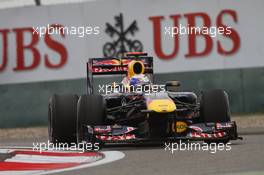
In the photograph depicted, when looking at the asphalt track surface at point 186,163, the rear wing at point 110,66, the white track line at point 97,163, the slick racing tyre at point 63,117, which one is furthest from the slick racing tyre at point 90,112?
the rear wing at point 110,66

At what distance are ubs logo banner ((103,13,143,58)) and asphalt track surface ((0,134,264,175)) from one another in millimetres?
11572

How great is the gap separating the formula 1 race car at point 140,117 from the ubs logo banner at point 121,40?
9.21 metres

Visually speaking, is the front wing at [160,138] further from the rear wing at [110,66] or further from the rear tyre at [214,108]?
the rear wing at [110,66]

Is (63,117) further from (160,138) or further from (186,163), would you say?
(186,163)

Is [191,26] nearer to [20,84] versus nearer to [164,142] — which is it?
[20,84]

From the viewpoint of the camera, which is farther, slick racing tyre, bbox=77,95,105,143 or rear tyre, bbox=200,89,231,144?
rear tyre, bbox=200,89,231,144

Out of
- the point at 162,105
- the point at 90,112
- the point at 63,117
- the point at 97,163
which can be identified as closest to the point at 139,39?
the point at 63,117

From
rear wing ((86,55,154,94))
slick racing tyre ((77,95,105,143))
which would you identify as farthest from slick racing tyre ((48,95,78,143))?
slick racing tyre ((77,95,105,143))

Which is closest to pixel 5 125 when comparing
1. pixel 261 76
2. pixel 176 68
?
pixel 176 68

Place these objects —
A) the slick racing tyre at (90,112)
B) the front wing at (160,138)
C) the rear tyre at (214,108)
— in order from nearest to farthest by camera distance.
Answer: the front wing at (160,138)
the slick racing tyre at (90,112)
the rear tyre at (214,108)

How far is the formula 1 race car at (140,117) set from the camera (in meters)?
12.8

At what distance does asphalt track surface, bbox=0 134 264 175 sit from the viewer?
356 inches

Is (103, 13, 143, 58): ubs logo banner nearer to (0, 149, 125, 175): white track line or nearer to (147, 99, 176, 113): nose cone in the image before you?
(147, 99, 176, 113): nose cone

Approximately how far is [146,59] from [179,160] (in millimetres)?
5112
